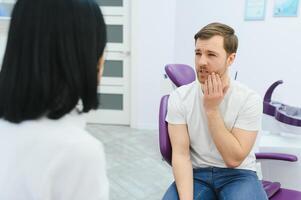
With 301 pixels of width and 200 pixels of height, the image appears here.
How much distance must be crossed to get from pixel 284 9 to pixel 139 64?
1657 mm

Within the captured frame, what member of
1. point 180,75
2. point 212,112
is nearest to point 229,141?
point 212,112

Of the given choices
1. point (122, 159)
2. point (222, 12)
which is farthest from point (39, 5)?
point (222, 12)

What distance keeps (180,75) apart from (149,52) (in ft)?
5.66

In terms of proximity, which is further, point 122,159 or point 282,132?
point 122,159

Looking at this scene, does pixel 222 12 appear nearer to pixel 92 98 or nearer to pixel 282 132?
pixel 282 132

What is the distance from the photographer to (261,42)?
10.3ft

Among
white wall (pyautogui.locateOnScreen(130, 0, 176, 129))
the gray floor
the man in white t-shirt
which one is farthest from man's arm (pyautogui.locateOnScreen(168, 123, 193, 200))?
white wall (pyautogui.locateOnScreen(130, 0, 176, 129))

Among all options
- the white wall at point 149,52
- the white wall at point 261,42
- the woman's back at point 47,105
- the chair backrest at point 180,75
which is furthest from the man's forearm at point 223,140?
the white wall at point 149,52

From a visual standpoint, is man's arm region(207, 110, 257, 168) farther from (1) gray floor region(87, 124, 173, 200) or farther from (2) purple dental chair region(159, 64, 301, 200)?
(1) gray floor region(87, 124, 173, 200)

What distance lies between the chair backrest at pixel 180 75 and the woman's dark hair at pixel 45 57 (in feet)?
4.16

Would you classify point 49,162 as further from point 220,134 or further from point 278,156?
point 278,156

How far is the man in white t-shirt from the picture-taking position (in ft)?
4.21

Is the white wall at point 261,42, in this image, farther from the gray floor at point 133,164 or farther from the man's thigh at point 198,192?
the man's thigh at point 198,192

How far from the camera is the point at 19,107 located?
628 millimetres
